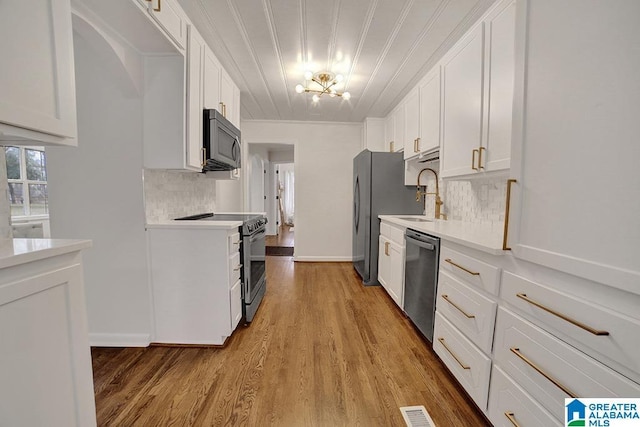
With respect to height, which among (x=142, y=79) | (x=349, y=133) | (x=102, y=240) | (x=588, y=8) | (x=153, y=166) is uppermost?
(x=349, y=133)

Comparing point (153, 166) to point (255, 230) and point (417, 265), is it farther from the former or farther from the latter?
point (417, 265)

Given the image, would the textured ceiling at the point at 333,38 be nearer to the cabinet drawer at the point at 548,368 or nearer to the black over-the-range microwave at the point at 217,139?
the black over-the-range microwave at the point at 217,139

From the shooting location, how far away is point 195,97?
1862 mm

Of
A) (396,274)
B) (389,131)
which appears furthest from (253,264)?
(389,131)

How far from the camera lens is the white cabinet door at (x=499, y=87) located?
4.75ft

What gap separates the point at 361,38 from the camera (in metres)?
2.06

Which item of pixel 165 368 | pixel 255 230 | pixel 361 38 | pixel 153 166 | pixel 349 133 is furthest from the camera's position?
pixel 349 133

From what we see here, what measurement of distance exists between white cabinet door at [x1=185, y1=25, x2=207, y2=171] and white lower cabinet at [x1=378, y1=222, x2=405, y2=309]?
1.87 meters

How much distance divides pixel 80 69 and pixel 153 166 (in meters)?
0.77

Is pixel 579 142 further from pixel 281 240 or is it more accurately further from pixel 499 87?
pixel 281 240

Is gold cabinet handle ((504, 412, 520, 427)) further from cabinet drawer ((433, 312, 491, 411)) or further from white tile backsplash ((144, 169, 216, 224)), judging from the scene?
white tile backsplash ((144, 169, 216, 224))

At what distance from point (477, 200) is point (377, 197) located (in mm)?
1151

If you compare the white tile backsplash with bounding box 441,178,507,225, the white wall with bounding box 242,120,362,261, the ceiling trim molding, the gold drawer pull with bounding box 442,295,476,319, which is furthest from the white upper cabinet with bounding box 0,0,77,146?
the white wall with bounding box 242,120,362,261

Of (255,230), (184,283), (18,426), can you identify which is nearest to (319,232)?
(255,230)
